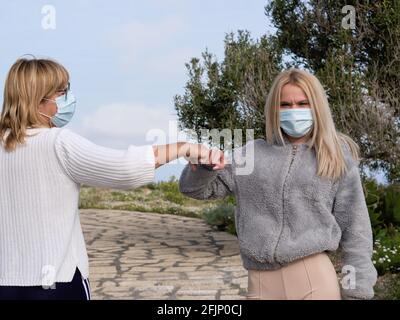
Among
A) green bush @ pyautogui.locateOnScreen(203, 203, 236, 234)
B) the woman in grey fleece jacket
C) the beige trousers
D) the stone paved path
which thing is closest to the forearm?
the woman in grey fleece jacket

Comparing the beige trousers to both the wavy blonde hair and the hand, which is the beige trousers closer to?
the hand

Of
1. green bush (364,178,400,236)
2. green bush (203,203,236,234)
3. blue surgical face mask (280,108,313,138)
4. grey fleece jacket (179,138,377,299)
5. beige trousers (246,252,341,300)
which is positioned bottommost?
green bush (203,203,236,234)

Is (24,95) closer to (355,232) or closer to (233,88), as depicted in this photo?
(355,232)

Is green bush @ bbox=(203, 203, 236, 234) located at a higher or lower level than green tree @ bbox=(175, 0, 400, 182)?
lower

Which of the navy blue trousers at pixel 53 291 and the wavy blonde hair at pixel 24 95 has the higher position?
the wavy blonde hair at pixel 24 95

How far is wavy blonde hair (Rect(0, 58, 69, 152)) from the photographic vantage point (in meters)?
2.82

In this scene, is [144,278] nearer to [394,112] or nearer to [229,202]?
[394,112]

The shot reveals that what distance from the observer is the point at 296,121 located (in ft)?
10.5

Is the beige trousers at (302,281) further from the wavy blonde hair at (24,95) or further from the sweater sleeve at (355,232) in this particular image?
the wavy blonde hair at (24,95)

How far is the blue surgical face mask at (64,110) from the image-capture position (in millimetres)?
3105

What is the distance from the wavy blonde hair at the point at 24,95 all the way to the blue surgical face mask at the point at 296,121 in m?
1.01

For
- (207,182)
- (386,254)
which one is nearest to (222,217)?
(386,254)

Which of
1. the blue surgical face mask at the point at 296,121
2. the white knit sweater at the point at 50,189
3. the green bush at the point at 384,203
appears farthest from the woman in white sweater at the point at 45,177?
the green bush at the point at 384,203
